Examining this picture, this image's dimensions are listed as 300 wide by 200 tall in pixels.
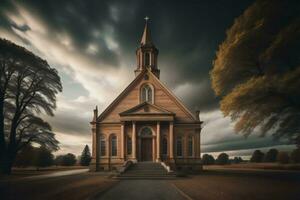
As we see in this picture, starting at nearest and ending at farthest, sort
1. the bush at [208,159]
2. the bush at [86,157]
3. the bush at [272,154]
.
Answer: the bush at [272,154] < the bush at [86,157] < the bush at [208,159]

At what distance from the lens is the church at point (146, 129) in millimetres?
34219

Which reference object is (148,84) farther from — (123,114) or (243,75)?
(243,75)

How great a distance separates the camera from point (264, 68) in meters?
17.4

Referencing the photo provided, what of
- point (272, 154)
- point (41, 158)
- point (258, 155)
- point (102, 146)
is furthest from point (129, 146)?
point (258, 155)

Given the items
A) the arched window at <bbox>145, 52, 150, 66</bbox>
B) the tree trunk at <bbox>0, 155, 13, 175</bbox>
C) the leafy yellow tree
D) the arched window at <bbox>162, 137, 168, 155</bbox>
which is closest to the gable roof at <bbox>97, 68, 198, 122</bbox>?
the arched window at <bbox>145, 52, 150, 66</bbox>

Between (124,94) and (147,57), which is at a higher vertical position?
(147,57)

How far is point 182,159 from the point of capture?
3528cm

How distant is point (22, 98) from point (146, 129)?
16192 mm

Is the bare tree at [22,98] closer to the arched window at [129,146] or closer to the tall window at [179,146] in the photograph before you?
the arched window at [129,146]

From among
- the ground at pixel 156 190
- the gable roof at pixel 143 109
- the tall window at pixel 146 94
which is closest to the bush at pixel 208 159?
the tall window at pixel 146 94

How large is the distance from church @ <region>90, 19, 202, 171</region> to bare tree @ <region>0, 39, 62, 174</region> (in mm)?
6970

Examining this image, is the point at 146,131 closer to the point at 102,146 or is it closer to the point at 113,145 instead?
the point at 113,145

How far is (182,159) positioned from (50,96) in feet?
63.5

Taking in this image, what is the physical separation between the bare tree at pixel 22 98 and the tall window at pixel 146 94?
11.6 meters
